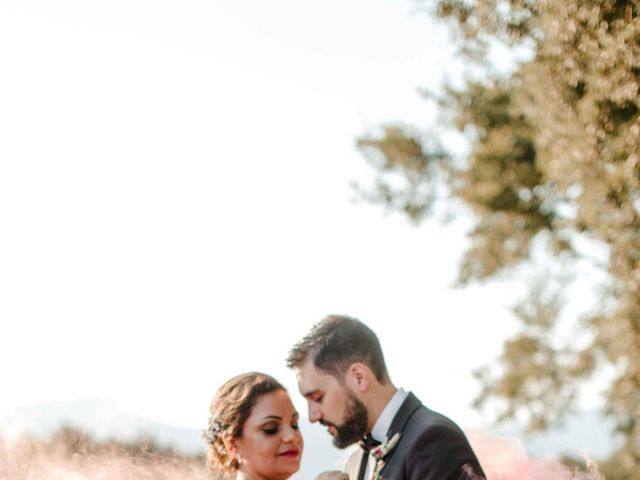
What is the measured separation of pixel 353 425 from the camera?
493 centimetres

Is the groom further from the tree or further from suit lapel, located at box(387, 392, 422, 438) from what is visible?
the tree

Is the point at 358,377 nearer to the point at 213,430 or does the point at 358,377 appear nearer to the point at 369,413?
the point at 369,413

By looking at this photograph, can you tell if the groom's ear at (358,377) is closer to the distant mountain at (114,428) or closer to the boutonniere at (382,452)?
the boutonniere at (382,452)

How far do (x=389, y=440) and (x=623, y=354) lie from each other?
15832mm

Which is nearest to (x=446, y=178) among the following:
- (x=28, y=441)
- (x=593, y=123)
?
(x=593, y=123)

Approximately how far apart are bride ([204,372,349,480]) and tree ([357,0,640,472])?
9.21 meters

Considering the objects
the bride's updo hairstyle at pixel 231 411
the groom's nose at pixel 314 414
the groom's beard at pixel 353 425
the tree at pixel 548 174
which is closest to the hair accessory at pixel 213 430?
the bride's updo hairstyle at pixel 231 411

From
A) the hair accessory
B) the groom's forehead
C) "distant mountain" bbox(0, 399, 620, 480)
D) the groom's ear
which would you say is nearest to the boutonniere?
the groom's ear

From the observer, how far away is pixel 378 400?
4.96m

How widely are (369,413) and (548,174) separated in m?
15.1

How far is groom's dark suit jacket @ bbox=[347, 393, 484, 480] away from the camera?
4.46m

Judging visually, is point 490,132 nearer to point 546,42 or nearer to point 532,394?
point 532,394

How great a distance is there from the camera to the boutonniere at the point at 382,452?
15.4 ft

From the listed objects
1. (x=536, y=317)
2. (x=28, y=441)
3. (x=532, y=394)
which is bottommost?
(x=28, y=441)
